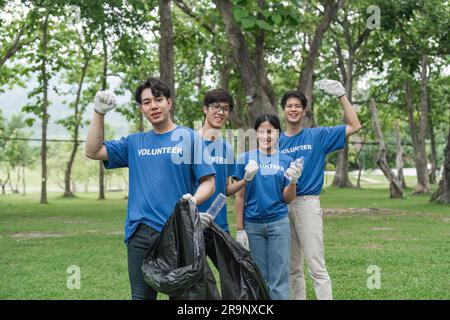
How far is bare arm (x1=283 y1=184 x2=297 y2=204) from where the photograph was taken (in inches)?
183

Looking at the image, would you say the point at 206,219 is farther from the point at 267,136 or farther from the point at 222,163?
the point at 267,136

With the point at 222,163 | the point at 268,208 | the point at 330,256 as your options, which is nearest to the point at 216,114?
the point at 222,163

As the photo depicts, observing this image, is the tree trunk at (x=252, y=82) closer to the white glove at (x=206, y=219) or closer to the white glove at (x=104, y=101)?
the white glove at (x=104, y=101)

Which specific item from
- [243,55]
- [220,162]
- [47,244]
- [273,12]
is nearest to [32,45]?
[243,55]

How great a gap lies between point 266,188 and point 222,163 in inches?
18.1

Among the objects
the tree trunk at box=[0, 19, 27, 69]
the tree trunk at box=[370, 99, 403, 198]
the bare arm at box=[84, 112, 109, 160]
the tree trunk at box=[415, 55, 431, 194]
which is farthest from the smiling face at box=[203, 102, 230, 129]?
the tree trunk at box=[415, 55, 431, 194]

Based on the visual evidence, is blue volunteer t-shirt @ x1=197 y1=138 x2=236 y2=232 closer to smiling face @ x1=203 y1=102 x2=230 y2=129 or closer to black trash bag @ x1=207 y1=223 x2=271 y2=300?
smiling face @ x1=203 y1=102 x2=230 y2=129

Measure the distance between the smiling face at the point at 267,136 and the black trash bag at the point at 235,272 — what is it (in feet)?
4.29

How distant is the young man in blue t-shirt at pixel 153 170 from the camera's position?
12.1ft

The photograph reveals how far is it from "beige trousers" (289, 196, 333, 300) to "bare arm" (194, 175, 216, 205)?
1380mm

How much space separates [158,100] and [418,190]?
24.4 m

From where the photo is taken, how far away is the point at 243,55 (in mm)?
12812

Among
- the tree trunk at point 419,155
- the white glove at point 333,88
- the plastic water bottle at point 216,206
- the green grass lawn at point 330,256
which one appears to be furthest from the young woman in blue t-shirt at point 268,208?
the tree trunk at point 419,155

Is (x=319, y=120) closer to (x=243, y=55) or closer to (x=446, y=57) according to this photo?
(x=446, y=57)
